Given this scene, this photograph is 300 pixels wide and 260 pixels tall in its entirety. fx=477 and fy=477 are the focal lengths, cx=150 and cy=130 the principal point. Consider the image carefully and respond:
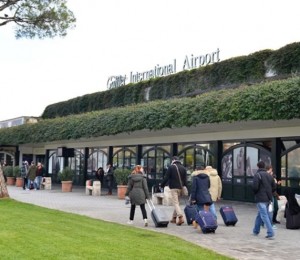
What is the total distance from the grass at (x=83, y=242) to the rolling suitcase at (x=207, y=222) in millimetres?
1124

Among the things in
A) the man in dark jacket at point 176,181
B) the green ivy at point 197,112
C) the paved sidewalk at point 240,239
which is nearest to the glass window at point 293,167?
the green ivy at point 197,112

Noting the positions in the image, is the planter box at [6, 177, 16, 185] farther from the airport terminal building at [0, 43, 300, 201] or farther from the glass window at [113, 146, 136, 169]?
the glass window at [113, 146, 136, 169]

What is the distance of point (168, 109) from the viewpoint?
20672 mm

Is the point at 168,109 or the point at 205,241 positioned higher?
the point at 168,109

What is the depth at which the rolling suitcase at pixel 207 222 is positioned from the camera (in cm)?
1132

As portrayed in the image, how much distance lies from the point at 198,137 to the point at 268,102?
29.8 feet

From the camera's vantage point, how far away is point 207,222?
37.2ft

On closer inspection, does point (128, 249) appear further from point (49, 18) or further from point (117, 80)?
point (117, 80)

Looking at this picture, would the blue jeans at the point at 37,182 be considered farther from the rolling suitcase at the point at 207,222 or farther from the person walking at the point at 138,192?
the rolling suitcase at the point at 207,222

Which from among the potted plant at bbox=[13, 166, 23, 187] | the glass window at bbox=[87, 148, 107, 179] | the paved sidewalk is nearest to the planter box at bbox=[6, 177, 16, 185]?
the potted plant at bbox=[13, 166, 23, 187]

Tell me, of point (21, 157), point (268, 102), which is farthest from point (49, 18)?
point (21, 157)

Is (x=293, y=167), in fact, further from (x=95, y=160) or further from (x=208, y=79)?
(x=95, y=160)

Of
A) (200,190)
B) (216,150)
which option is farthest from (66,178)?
(200,190)

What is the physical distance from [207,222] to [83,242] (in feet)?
Result: 11.5
